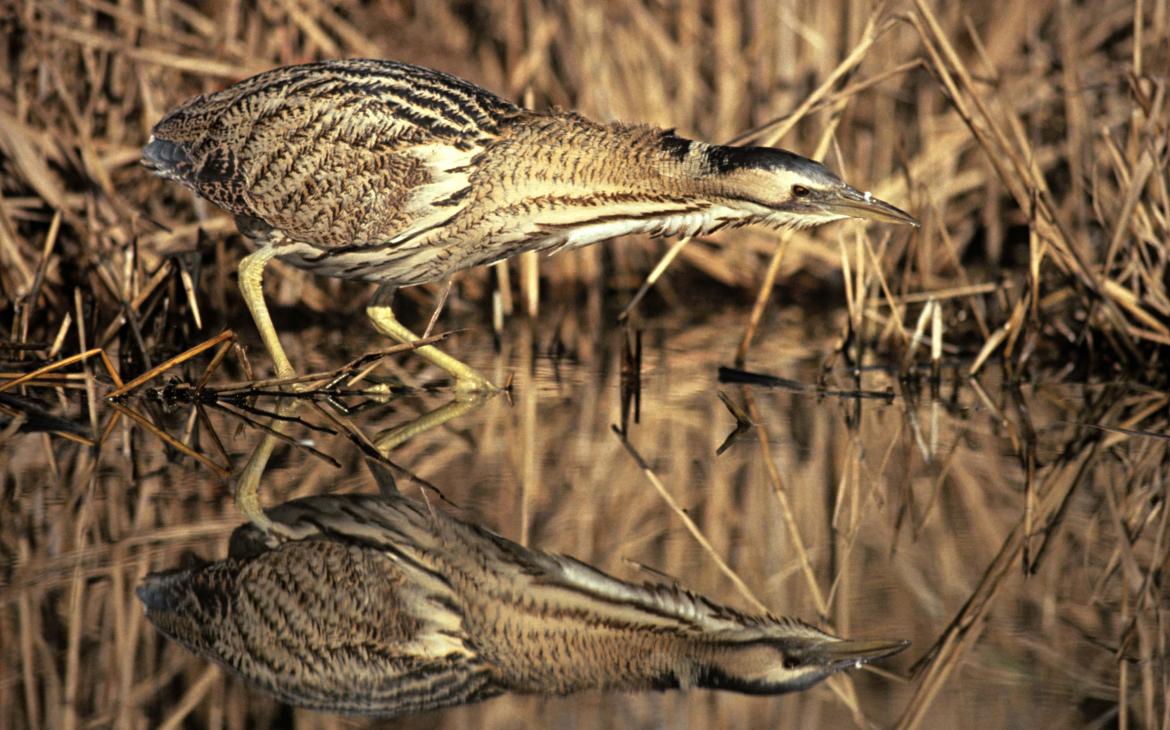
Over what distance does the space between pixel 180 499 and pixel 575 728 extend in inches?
55.8

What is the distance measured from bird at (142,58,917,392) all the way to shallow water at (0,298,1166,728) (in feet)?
1.47

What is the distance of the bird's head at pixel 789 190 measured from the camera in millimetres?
4172

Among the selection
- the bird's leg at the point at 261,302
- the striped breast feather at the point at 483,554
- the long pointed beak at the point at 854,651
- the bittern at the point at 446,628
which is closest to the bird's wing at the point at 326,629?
the bittern at the point at 446,628

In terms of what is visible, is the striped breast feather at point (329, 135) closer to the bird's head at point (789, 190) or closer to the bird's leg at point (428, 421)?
the bird's leg at point (428, 421)

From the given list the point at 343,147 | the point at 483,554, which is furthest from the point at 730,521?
the point at 343,147

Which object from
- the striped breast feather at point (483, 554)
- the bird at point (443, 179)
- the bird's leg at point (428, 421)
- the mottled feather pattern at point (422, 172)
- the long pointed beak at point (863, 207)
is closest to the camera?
the striped breast feather at point (483, 554)

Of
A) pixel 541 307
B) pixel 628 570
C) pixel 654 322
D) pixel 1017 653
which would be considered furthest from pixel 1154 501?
pixel 541 307

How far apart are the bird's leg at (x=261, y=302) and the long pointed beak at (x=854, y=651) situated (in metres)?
2.36

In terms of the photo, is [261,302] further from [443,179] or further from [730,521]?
[730,521]

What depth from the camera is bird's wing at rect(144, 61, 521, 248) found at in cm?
454

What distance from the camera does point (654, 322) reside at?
614 cm

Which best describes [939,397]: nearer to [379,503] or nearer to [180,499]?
[379,503]

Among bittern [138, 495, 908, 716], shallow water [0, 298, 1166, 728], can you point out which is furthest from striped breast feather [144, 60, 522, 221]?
bittern [138, 495, 908, 716]

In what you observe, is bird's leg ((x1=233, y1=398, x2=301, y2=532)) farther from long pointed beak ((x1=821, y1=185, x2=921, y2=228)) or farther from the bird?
long pointed beak ((x1=821, y1=185, x2=921, y2=228))
